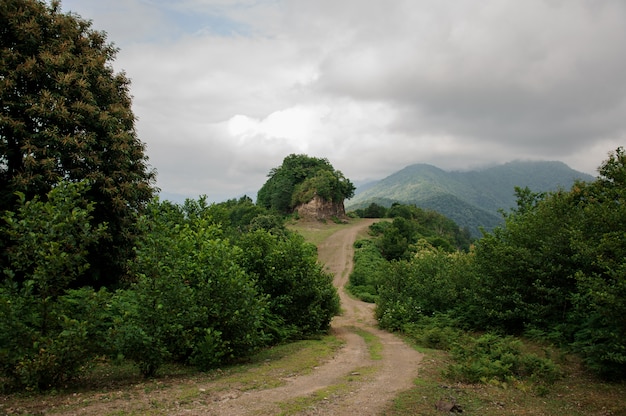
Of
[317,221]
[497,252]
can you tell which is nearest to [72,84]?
[497,252]

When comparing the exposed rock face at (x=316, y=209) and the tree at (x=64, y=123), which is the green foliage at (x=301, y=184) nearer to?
the exposed rock face at (x=316, y=209)

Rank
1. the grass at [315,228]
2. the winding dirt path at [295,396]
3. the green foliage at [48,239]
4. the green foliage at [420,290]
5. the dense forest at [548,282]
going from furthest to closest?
1. the grass at [315,228]
2. the green foliage at [420,290]
3. the dense forest at [548,282]
4. the green foliage at [48,239]
5. the winding dirt path at [295,396]

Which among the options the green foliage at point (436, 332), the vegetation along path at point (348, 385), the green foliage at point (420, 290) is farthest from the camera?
the green foliage at point (420, 290)

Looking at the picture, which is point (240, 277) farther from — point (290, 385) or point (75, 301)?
point (75, 301)

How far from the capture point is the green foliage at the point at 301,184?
87.8 metres

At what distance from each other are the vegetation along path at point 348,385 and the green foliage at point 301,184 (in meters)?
66.0

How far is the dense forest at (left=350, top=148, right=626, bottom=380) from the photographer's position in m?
12.0

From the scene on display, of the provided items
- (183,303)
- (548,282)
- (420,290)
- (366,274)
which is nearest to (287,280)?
(183,303)

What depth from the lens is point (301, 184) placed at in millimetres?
91812

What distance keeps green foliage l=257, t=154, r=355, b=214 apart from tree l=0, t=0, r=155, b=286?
71.2m

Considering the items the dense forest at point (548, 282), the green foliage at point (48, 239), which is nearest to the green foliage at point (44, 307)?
the green foliage at point (48, 239)

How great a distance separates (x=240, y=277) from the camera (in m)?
12.3

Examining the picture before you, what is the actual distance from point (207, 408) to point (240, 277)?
176 inches

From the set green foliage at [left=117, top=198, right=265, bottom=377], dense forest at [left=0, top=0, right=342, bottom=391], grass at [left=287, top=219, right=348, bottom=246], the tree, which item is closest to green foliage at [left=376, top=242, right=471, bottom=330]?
dense forest at [left=0, top=0, right=342, bottom=391]
